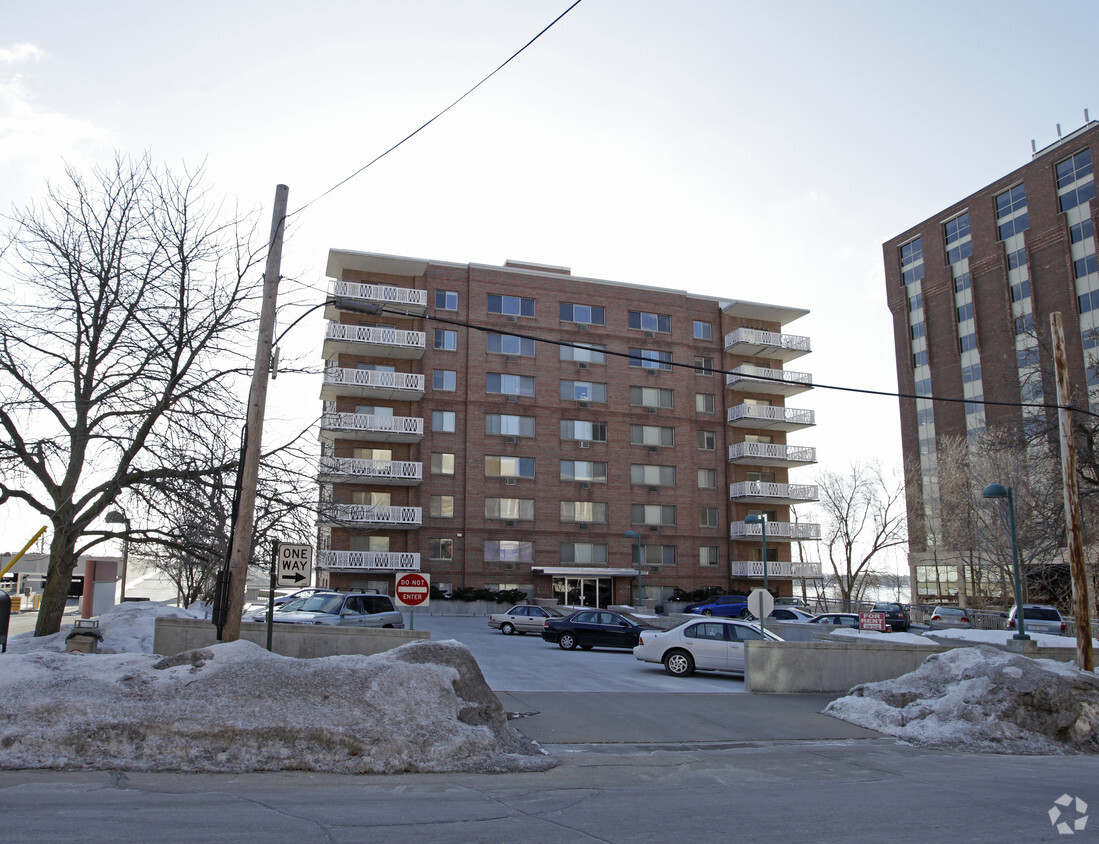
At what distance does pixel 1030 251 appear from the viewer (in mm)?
58625

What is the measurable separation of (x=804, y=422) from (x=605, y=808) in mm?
47277

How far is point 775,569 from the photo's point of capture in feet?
163

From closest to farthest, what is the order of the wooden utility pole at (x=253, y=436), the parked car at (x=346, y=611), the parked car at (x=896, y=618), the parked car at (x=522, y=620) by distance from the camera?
the wooden utility pole at (x=253, y=436), the parked car at (x=346, y=611), the parked car at (x=522, y=620), the parked car at (x=896, y=618)

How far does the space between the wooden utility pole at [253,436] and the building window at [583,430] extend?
36.0 metres

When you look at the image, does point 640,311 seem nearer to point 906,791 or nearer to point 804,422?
point 804,422

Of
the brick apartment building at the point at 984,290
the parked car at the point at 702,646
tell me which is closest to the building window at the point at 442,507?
the parked car at the point at 702,646

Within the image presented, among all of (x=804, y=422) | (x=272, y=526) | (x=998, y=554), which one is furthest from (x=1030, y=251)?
(x=272, y=526)

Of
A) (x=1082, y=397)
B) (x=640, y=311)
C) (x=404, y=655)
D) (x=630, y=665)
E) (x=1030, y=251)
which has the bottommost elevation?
(x=630, y=665)

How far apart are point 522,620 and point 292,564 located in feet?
65.8

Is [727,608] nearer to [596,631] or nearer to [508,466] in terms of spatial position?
[508,466]

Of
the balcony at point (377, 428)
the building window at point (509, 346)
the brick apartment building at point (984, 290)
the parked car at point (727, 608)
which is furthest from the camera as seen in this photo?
the brick apartment building at point (984, 290)

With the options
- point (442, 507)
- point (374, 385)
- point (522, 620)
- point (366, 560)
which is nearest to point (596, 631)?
point (522, 620)

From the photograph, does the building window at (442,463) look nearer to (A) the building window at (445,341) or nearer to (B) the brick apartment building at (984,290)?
(A) the building window at (445,341)

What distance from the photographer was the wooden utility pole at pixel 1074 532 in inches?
626
